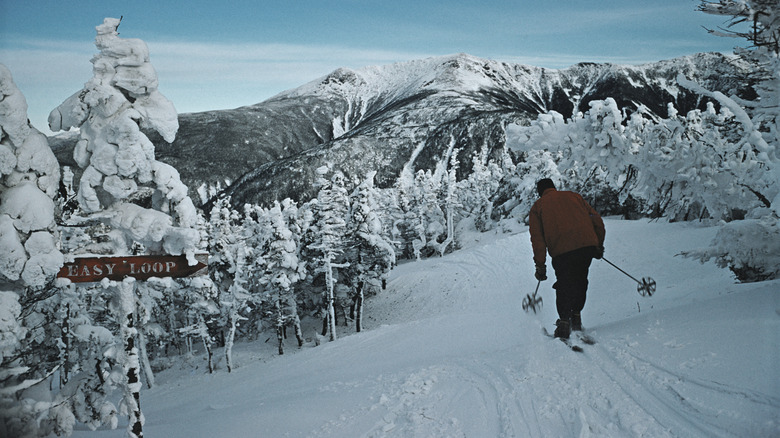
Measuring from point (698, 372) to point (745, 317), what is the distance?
116cm

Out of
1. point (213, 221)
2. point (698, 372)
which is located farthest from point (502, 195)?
point (698, 372)

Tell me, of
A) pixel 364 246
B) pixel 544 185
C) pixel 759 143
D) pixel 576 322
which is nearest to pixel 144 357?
pixel 364 246

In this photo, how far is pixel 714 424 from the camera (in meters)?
3.12

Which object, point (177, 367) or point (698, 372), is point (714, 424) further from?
point (177, 367)

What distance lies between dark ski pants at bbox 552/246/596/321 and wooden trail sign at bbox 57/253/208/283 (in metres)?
4.80

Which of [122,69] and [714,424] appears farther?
[122,69]

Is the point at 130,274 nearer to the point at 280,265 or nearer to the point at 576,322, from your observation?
the point at 576,322

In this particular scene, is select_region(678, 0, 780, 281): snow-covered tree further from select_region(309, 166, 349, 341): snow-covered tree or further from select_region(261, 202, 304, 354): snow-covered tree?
select_region(261, 202, 304, 354): snow-covered tree

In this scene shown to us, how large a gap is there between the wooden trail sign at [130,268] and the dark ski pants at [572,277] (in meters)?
4.80

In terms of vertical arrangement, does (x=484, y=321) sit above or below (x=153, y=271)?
below

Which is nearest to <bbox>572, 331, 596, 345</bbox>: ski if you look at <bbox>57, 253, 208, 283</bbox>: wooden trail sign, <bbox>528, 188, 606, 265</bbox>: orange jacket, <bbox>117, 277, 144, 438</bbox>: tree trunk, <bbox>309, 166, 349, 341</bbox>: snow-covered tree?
<bbox>528, 188, 606, 265</bbox>: orange jacket

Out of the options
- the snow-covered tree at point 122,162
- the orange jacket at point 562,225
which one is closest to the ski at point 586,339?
the orange jacket at point 562,225

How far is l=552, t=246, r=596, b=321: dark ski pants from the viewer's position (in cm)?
563

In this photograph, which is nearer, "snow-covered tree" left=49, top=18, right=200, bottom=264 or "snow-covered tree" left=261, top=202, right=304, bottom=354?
"snow-covered tree" left=49, top=18, right=200, bottom=264
